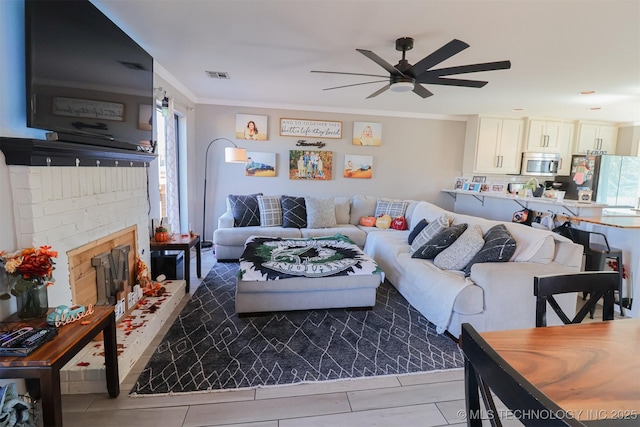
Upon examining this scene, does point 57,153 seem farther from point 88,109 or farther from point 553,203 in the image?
point 553,203

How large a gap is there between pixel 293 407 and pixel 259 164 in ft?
13.8

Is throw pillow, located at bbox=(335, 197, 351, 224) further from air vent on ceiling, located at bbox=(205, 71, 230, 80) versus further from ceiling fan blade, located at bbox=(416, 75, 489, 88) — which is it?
ceiling fan blade, located at bbox=(416, 75, 489, 88)

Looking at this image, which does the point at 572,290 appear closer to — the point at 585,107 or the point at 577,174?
the point at 585,107

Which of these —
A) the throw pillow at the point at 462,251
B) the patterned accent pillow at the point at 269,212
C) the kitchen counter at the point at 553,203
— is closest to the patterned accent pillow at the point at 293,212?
the patterned accent pillow at the point at 269,212

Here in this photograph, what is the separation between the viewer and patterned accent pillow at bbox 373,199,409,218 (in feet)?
16.6

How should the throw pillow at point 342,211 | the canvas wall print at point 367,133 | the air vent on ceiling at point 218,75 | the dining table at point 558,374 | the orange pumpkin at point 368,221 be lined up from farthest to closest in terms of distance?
the canvas wall print at point 367,133 < the throw pillow at point 342,211 < the orange pumpkin at point 368,221 < the air vent on ceiling at point 218,75 < the dining table at point 558,374

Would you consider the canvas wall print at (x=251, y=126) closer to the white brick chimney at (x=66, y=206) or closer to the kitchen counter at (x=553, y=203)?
the white brick chimney at (x=66, y=206)

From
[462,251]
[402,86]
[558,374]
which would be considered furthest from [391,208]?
[558,374]

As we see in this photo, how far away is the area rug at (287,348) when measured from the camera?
6.63ft

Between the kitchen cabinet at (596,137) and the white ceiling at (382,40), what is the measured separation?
1.71 m

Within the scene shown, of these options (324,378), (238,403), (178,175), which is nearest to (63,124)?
(238,403)

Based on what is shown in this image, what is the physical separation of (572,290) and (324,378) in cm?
146

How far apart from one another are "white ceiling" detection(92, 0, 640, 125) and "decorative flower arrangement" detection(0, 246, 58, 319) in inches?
68.1

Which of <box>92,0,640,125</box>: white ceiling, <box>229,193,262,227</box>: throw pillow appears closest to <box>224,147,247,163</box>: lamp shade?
<box>229,193,262,227</box>: throw pillow
